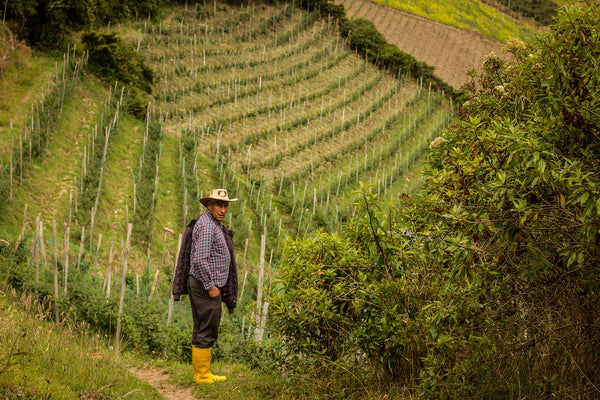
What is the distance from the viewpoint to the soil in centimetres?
3850

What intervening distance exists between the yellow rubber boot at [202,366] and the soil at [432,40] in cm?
3456

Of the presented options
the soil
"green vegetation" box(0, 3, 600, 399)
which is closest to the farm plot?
"green vegetation" box(0, 3, 600, 399)

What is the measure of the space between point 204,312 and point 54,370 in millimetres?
1208

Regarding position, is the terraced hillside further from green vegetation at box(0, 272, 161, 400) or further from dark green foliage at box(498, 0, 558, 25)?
dark green foliage at box(498, 0, 558, 25)

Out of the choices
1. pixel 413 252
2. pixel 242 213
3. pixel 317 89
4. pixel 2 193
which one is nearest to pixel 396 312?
pixel 413 252

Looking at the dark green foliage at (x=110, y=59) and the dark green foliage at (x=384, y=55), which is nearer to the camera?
the dark green foliage at (x=110, y=59)

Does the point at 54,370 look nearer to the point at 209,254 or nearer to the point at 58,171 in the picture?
the point at 209,254

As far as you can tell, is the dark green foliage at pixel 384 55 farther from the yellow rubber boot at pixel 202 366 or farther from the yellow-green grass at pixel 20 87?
the yellow rubber boot at pixel 202 366

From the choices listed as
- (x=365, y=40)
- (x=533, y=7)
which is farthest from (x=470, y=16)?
(x=365, y=40)

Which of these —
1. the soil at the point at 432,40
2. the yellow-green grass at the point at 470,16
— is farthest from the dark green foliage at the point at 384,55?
the yellow-green grass at the point at 470,16

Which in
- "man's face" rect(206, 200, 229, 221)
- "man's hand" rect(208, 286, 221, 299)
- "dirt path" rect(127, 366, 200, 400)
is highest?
"man's face" rect(206, 200, 229, 221)

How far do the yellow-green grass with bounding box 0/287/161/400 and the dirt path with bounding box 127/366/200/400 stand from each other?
213 mm

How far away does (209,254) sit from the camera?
439 centimetres

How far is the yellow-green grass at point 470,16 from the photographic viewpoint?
47.3 metres
